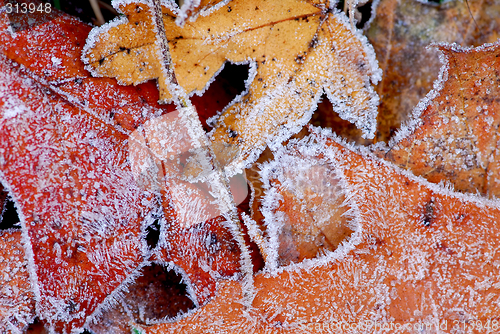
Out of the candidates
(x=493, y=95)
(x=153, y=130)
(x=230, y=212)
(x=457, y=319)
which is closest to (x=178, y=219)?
(x=230, y=212)

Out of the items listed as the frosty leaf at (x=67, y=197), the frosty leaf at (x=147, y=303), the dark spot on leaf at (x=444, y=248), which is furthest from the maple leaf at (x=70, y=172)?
the dark spot on leaf at (x=444, y=248)

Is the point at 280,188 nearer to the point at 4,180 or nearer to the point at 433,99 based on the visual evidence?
the point at 433,99

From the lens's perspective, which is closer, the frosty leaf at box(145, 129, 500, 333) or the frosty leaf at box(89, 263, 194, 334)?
the frosty leaf at box(145, 129, 500, 333)

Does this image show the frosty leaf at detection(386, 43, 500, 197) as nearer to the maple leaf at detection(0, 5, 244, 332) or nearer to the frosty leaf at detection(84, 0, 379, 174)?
the frosty leaf at detection(84, 0, 379, 174)

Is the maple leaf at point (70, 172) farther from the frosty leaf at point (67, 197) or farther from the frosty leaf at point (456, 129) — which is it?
the frosty leaf at point (456, 129)

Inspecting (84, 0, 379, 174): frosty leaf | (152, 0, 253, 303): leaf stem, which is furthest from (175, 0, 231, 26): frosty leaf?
(152, 0, 253, 303): leaf stem
